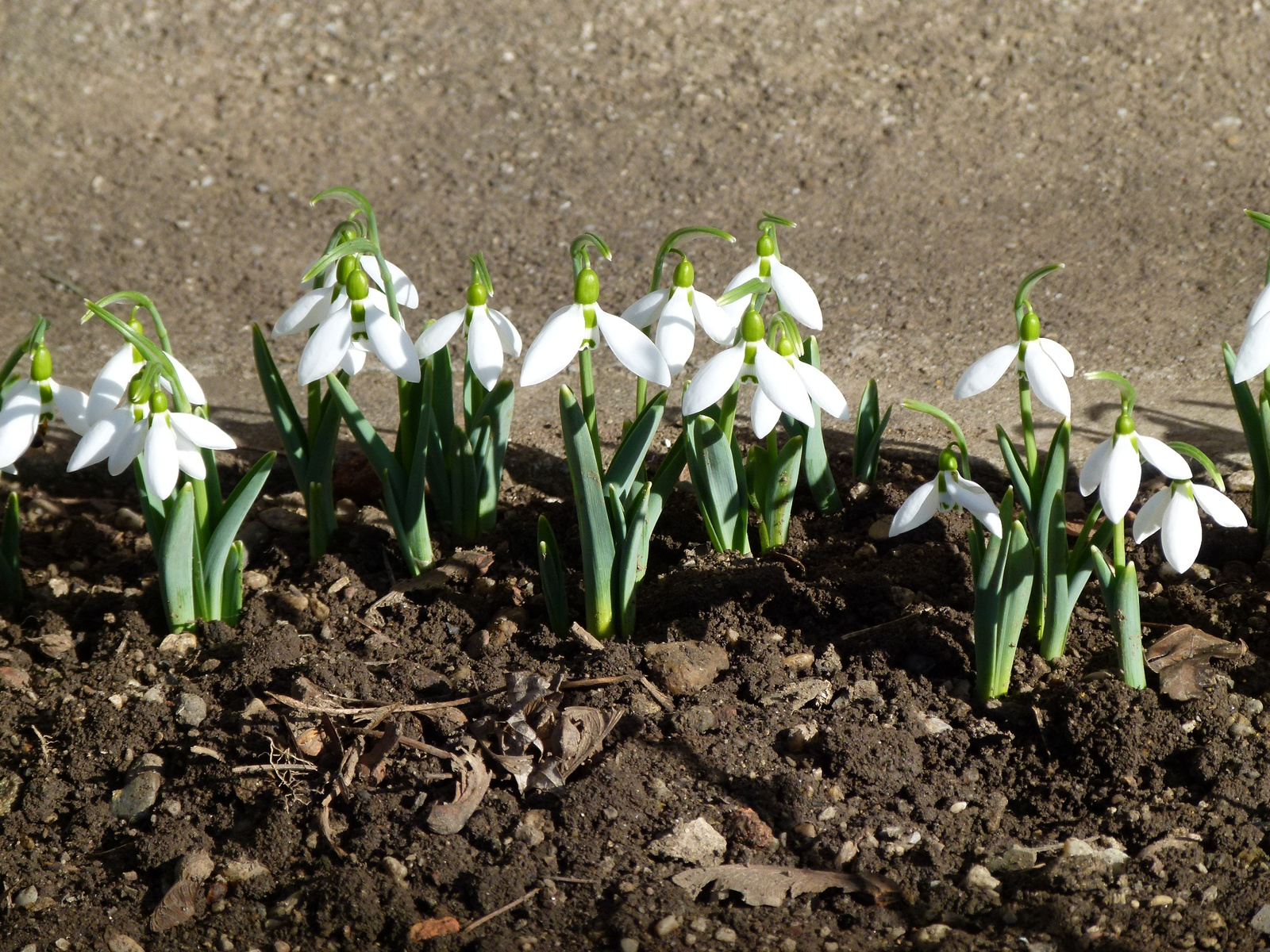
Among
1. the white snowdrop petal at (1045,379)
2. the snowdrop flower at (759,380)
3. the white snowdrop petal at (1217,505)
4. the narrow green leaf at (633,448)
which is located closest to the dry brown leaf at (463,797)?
the narrow green leaf at (633,448)

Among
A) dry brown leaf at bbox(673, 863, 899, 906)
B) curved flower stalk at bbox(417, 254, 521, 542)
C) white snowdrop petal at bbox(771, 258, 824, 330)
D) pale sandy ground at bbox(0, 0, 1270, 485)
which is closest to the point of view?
dry brown leaf at bbox(673, 863, 899, 906)

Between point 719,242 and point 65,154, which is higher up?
point 65,154

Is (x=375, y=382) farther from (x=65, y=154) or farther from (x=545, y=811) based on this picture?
(x=65, y=154)

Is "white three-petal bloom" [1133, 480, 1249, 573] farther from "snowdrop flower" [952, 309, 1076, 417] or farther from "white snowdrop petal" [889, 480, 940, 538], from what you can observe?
"white snowdrop petal" [889, 480, 940, 538]

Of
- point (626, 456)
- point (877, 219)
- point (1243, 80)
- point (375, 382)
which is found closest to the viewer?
point (626, 456)

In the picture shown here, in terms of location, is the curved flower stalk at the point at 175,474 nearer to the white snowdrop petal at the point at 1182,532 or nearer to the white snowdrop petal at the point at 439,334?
the white snowdrop petal at the point at 439,334

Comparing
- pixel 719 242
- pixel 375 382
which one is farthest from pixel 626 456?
pixel 719 242

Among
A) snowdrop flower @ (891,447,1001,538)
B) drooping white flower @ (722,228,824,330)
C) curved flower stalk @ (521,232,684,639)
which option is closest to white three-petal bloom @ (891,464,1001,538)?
snowdrop flower @ (891,447,1001,538)
